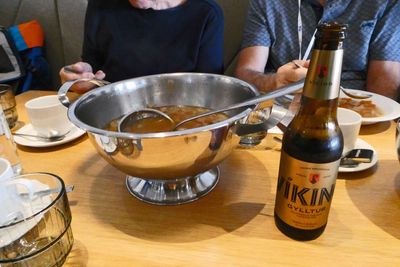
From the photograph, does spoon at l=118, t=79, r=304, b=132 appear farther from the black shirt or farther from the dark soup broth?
the black shirt

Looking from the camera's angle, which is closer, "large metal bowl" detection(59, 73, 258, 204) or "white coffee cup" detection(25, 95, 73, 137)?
"large metal bowl" detection(59, 73, 258, 204)

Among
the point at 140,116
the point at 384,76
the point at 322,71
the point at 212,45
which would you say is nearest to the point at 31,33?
the point at 212,45

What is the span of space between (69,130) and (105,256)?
436 millimetres

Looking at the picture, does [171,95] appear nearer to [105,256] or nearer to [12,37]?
[105,256]

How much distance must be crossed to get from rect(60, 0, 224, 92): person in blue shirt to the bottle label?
3.11 feet

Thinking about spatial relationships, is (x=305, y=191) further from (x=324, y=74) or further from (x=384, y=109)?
(x=384, y=109)

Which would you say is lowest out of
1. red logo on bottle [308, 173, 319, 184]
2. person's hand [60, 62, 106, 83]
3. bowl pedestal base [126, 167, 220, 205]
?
bowl pedestal base [126, 167, 220, 205]

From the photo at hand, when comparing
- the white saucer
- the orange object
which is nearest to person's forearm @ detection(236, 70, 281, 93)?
the white saucer

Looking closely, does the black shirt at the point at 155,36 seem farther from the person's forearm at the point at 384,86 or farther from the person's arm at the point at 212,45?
the person's forearm at the point at 384,86

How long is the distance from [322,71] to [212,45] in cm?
99

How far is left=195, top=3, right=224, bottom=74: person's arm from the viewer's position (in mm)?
1304

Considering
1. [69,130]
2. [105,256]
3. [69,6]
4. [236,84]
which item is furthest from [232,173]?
[69,6]

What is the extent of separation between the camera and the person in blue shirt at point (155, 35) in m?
1.29

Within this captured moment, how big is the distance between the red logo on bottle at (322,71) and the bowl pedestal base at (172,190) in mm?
284
